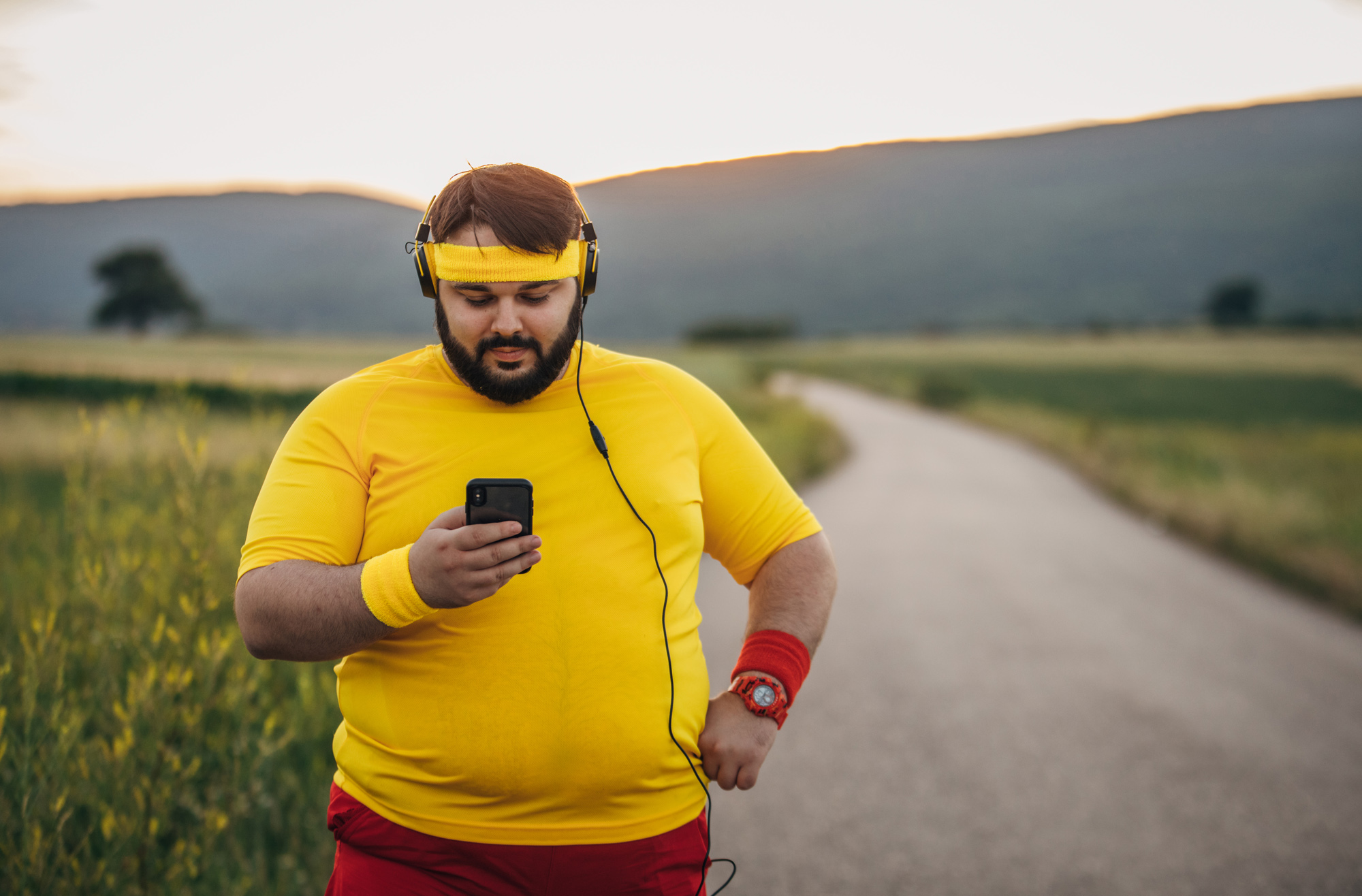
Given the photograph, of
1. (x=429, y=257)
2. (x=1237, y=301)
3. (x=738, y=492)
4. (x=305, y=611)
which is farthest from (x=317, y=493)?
(x=1237, y=301)

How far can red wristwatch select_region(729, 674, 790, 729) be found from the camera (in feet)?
5.97

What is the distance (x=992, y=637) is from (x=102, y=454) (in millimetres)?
5600

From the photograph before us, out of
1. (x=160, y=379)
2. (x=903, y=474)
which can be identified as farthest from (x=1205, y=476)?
(x=160, y=379)

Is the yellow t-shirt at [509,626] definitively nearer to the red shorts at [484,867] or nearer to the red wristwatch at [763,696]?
the red shorts at [484,867]

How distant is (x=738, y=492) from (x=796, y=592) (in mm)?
263

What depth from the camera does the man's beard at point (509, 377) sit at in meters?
1.65

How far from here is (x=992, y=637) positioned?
6.24 meters

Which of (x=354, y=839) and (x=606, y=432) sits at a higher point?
(x=606, y=432)

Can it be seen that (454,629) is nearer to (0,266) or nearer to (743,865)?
(743,865)

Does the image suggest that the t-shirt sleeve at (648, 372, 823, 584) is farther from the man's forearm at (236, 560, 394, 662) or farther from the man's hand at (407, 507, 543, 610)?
the man's forearm at (236, 560, 394, 662)

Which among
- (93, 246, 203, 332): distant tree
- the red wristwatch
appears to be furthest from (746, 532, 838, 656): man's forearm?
(93, 246, 203, 332): distant tree

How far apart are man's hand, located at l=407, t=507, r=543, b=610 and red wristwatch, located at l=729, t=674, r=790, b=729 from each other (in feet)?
2.24

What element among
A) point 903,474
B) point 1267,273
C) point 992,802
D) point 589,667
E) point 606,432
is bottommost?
point 1267,273

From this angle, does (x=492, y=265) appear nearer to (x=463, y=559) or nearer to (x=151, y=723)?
(x=463, y=559)
